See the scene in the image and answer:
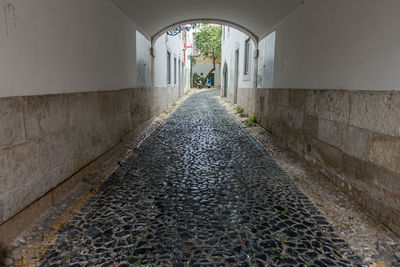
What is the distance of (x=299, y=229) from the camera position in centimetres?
282

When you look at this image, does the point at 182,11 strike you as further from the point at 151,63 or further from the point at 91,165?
the point at 91,165

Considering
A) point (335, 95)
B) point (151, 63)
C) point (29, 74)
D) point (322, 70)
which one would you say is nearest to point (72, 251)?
point (29, 74)

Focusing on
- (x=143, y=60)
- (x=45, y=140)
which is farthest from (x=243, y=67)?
(x=45, y=140)

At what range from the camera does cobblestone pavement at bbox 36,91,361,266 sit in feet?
7.75

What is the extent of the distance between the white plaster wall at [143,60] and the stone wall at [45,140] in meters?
2.91

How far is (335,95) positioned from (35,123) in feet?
12.6

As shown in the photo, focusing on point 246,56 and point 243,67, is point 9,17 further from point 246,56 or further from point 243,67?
point 243,67

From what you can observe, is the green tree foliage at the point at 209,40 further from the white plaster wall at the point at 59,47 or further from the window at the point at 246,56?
the white plaster wall at the point at 59,47

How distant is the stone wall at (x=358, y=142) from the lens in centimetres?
279

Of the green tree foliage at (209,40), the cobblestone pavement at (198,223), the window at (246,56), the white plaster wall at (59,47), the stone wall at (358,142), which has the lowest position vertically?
the cobblestone pavement at (198,223)

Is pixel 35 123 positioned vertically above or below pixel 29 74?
below

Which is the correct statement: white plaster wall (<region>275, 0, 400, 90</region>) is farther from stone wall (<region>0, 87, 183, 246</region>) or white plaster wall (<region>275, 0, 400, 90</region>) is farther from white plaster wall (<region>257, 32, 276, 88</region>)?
stone wall (<region>0, 87, 183, 246</region>)

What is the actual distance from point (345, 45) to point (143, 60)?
6.26 m

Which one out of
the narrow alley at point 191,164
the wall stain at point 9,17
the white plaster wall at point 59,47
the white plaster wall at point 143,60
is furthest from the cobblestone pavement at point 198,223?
Result: the white plaster wall at point 143,60
